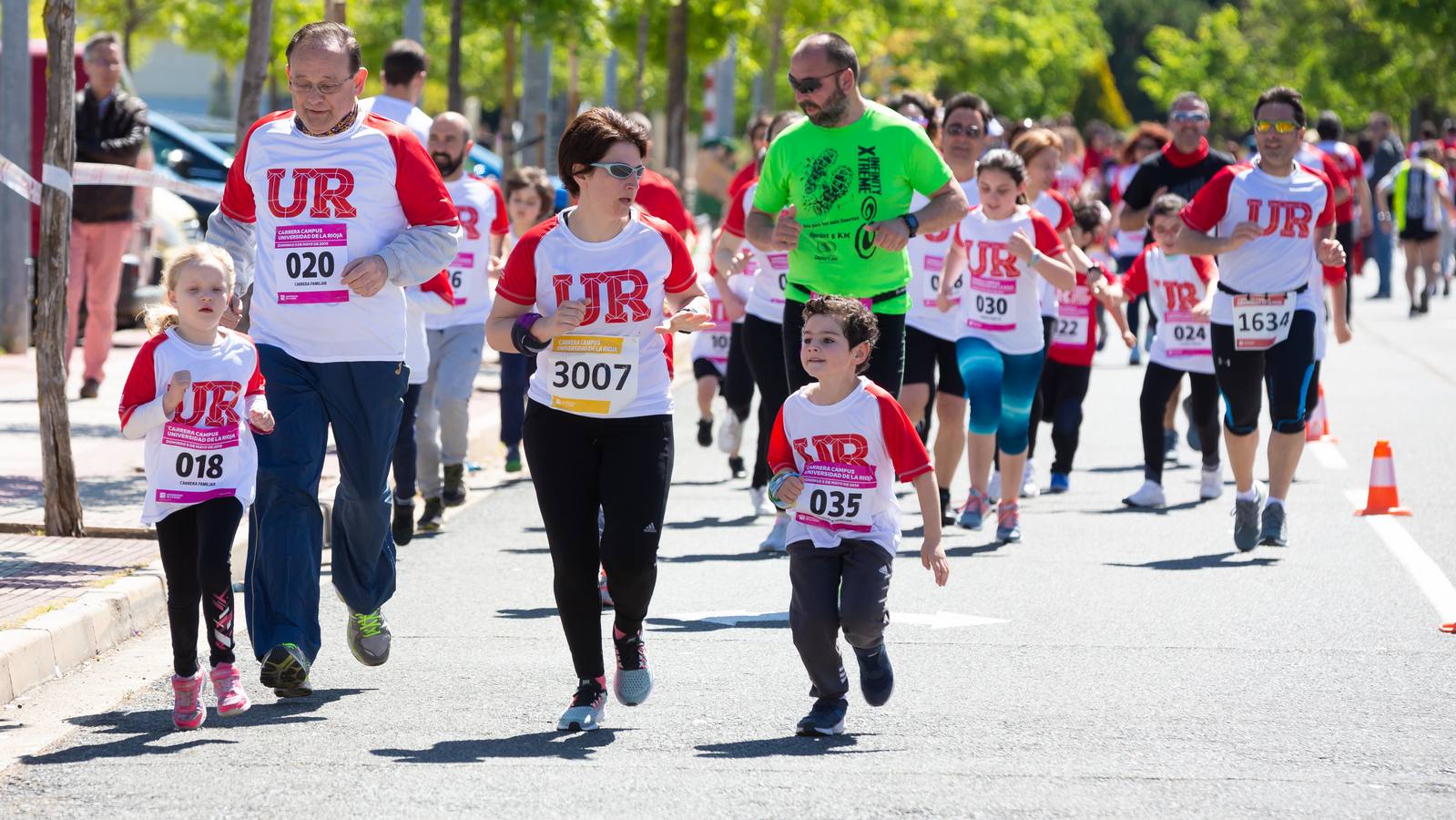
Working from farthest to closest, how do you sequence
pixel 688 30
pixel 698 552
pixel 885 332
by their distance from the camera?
1. pixel 688 30
2. pixel 698 552
3. pixel 885 332

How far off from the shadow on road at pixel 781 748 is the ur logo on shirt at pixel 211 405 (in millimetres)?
1615

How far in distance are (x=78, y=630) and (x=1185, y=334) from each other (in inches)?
237

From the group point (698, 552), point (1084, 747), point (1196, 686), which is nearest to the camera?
point (1084, 747)

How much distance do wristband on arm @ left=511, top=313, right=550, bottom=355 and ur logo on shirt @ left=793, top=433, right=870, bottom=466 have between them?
798 mm

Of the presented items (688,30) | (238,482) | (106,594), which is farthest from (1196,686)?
(688,30)

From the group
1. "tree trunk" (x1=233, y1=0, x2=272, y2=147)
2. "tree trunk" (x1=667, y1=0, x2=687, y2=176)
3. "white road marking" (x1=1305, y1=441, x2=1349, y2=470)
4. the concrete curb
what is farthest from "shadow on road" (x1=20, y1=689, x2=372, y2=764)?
"tree trunk" (x1=667, y1=0, x2=687, y2=176)

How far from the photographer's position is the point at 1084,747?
5922mm

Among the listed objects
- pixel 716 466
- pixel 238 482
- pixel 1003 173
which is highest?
pixel 1003 173

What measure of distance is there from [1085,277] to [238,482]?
5.94 meters

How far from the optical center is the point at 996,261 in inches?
391

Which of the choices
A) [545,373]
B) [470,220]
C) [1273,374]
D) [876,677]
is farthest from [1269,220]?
[545,373]

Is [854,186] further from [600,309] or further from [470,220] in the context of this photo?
[470,220]

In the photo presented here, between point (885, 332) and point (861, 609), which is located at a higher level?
point (885, 332)

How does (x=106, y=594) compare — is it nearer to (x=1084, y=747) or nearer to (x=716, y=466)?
(x=1084, y=747)
